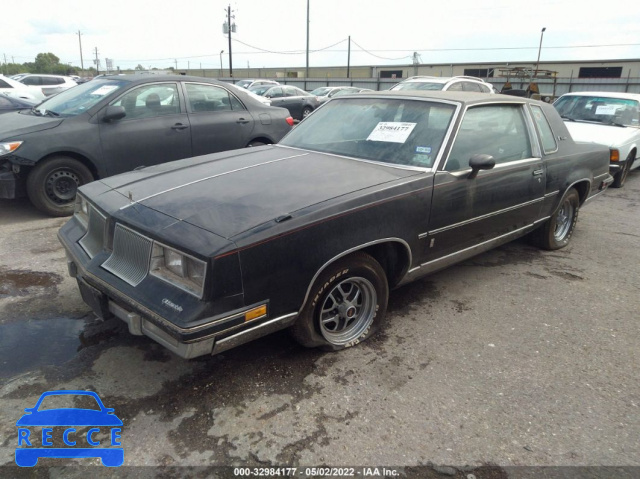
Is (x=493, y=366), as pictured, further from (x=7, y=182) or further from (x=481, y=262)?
(x=7, y=182)

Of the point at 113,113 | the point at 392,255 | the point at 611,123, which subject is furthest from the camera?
the point at 611,123

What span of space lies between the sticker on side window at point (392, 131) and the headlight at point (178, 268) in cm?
188

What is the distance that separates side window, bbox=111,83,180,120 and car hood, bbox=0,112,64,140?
29.5 inches

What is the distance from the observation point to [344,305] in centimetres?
290

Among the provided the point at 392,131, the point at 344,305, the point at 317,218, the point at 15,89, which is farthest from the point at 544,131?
the point at 15,89

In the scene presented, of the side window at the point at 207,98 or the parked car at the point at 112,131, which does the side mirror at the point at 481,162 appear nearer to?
the parked car at the point at 112,131

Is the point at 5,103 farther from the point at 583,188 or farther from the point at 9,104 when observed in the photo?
the point at 583,188

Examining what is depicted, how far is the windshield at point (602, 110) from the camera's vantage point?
328 inches

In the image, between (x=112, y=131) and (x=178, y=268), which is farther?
(x=112, y=131)

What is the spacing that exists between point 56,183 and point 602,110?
9188 mm

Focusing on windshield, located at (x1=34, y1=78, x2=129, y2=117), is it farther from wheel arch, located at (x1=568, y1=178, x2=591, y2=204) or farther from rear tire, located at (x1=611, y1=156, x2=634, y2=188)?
rear tire, located at (x1=611, y1=156, x2=634, y2=188)

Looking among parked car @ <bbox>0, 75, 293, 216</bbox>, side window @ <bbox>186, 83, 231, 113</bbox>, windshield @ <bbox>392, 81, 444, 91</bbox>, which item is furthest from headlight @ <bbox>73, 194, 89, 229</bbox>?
windshield @ <bbox>392, 81, 444, 91</bbox>

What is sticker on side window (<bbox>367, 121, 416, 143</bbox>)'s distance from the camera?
344 cm

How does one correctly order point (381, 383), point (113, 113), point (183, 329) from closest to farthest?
point (183, 329) → point (381, 383) → point (113, 113)
